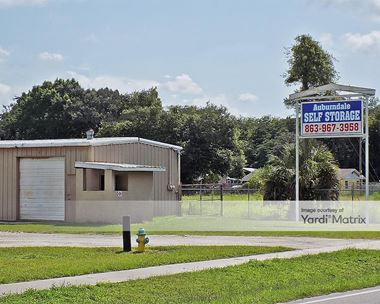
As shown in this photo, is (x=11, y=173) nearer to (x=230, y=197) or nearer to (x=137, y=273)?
(x=230, y=197)

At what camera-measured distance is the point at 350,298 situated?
1251cm

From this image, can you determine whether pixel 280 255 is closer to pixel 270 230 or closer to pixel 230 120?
pixel 270 230

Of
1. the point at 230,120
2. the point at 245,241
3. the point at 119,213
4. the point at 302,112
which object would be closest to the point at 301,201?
the point at 302,112

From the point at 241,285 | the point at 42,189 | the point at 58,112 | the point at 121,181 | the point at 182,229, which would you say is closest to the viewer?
the point at 241,285

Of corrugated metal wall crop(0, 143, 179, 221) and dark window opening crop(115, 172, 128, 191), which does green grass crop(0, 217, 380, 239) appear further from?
corrugated metal wall crop(0, 143, 179, 221)

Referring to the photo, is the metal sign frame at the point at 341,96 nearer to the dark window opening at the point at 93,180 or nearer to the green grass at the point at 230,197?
the green grass at the point at 230,197

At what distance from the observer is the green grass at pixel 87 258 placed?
1500 cm

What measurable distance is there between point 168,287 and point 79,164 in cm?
2032

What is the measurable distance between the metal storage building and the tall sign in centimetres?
812

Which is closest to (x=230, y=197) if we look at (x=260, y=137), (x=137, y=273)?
(x=137, y=273)

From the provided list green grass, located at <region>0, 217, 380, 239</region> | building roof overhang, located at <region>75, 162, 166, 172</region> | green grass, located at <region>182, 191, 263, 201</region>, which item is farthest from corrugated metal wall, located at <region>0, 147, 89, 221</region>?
green grass, located at <region>182, 191, 263, 201</region>

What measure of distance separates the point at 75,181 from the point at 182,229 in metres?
6.76

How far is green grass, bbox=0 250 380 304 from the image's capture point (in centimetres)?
1193

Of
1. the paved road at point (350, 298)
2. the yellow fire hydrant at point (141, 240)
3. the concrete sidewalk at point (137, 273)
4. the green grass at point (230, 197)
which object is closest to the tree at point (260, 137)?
the green grass at point (230, 197)
